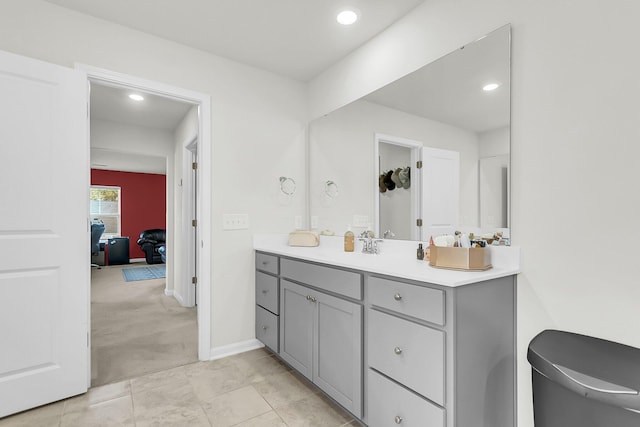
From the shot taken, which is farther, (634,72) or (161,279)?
(161,279)

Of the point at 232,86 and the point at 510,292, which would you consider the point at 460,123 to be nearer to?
the point at 510,292

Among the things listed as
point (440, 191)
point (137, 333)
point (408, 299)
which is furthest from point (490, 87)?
point (137, 333)

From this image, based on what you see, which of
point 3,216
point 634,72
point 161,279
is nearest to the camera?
point 634,72

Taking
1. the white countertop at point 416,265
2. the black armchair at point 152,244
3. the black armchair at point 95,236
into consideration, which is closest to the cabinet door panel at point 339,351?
the white countertop at point 416,265

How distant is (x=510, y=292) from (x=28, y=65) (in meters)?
2.82

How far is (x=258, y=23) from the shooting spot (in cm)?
217

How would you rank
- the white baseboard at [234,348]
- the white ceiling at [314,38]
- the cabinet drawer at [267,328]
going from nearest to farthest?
the white ceiling at [314,38] → the cabinet drawer at [267,328] → the white baseboard at [234,348]

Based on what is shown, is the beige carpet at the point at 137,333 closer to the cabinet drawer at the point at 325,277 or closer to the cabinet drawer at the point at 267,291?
the cabinet drawer at the point at 267,291

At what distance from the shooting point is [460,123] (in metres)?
1.84

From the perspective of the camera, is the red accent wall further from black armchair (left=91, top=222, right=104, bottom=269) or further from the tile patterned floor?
the tile patterned floor

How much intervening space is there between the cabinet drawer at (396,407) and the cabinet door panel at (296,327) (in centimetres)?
54

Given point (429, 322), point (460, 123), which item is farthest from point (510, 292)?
point (460, 123)

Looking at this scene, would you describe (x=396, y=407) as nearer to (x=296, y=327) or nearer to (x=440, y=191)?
(x=296, y=327)

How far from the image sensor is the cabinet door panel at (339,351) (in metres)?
1.62
